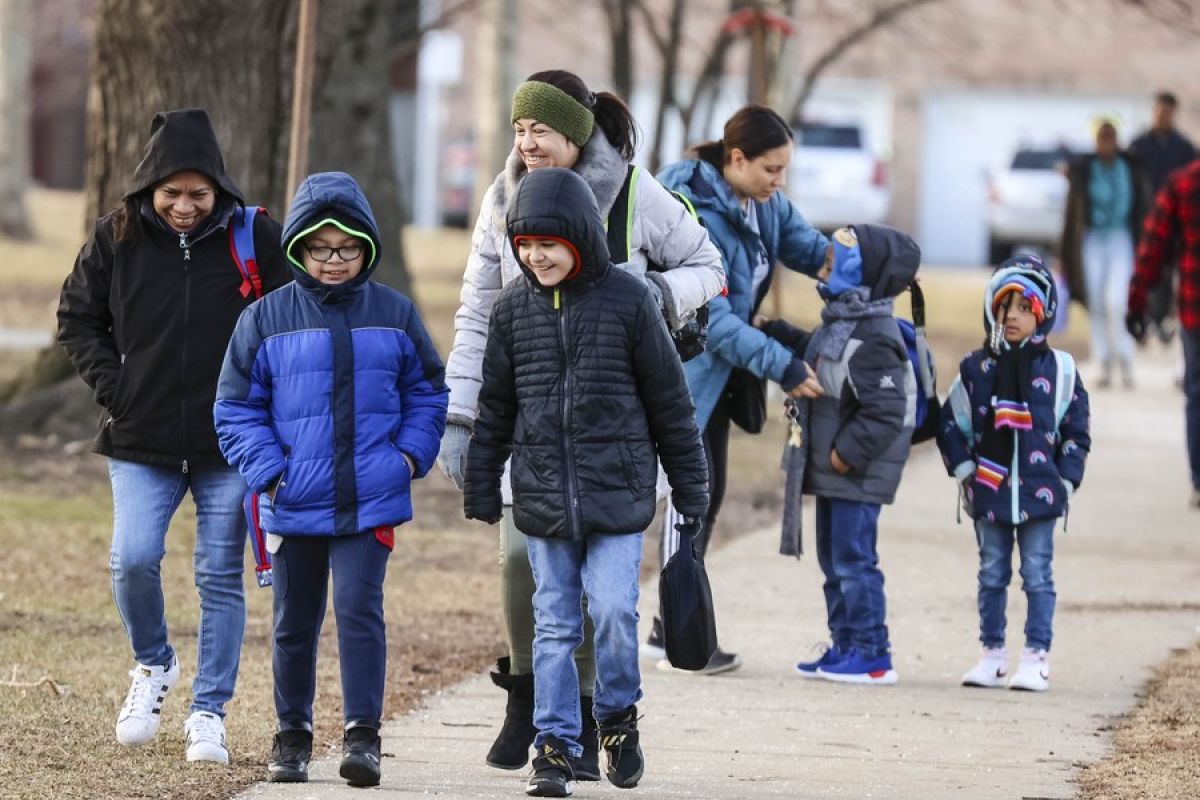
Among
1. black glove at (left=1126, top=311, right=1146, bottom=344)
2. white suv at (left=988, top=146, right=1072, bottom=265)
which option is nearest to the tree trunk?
white suv at (left=988, top=146, right=1072, bottom=265)

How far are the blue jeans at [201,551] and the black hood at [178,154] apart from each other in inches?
28.7

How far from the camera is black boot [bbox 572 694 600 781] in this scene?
5.78 meters

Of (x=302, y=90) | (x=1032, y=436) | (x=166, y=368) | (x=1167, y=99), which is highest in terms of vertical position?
(x=1167, y=99)

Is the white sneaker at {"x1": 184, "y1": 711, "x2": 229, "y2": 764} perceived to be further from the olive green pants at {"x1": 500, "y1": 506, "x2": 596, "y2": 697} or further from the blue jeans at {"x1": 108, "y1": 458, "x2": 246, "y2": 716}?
the olive green pants at {"x1": 500, "y1": 506, "x2": 596, "y2": 697}

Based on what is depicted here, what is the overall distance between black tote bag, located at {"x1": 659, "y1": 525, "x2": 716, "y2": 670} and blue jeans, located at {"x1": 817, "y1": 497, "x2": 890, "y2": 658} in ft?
5.46

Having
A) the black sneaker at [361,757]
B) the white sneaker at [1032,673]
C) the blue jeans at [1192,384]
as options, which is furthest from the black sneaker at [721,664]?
the blue jeans at [1192,384]

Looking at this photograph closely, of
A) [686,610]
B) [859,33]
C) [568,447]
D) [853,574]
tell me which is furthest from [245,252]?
[859,33]

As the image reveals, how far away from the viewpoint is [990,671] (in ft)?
24.4

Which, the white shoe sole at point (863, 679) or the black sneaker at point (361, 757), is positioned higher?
the black sneaker at point (361, 757)

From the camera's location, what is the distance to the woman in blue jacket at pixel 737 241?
713cm

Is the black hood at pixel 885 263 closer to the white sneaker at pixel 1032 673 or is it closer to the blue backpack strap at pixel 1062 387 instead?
the blue backpack strap at pixel 1062 387

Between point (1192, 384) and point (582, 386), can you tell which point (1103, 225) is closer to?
point (1192, 384)

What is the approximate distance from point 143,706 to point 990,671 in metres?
2.80

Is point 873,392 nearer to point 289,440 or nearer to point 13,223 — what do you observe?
point 289,440
